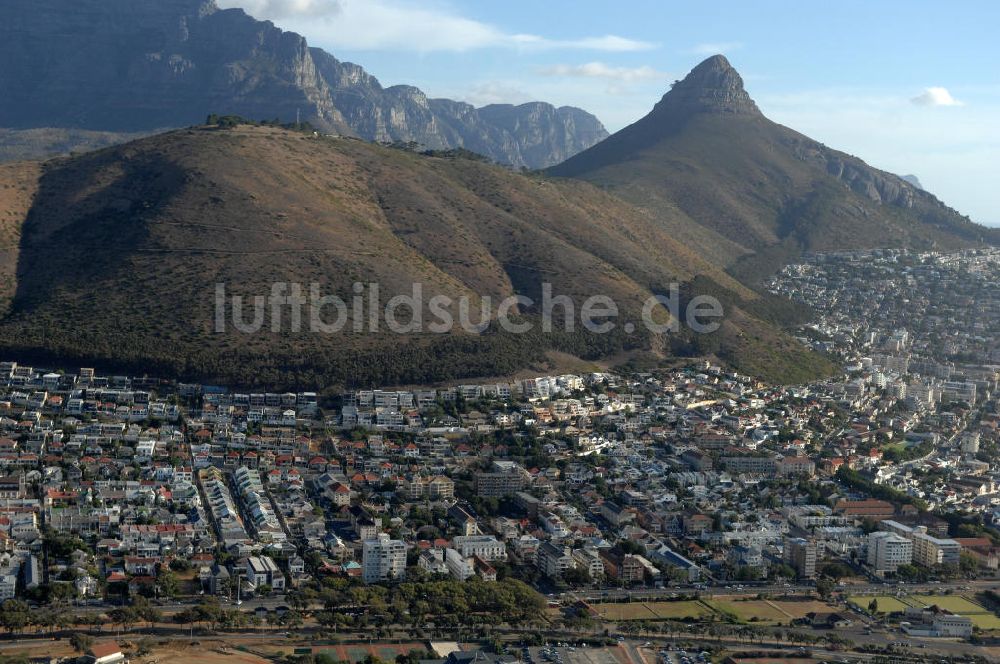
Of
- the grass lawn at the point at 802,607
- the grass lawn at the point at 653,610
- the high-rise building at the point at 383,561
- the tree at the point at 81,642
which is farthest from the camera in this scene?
the high-rise building at the point at 383,561

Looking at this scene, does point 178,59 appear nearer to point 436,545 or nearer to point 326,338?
point 326,338

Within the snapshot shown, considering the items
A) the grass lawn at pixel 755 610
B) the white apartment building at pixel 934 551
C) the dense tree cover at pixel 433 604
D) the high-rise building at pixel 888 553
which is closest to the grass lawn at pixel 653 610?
the grass lawn at pixel 755 610

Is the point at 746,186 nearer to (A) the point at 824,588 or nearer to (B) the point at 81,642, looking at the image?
(A) the point at 824,588

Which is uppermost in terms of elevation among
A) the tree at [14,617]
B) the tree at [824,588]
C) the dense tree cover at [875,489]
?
the dense tree cover at [875,489]

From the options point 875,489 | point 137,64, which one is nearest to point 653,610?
point 875,489

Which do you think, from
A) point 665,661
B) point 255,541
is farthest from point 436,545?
point 665,661

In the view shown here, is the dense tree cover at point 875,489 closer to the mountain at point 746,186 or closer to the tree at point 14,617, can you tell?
the tree at point 14,617
